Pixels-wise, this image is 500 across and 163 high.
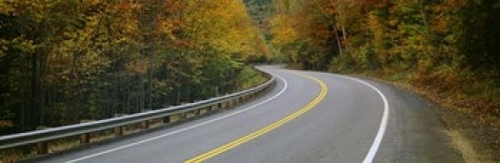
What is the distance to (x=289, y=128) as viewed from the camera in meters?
15.3

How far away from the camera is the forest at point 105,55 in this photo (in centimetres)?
1769

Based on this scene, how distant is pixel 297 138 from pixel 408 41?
24243mm

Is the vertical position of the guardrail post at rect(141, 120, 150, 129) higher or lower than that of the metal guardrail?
lower

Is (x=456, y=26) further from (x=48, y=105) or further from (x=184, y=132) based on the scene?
(x=48, y=105)

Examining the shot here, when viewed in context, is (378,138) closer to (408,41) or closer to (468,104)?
(468,104)

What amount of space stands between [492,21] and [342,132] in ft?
23.2

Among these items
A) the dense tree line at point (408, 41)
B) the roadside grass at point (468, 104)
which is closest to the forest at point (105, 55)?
the roadside grass at point (468, 104)

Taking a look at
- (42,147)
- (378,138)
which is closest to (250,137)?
(378,138)

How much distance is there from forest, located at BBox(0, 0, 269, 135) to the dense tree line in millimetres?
11556

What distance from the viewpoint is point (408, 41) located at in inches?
1389

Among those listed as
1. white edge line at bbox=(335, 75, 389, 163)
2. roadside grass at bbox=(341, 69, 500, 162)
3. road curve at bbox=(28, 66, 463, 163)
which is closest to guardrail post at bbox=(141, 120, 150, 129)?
road curve at bbox=(28, 66, 463, 163)

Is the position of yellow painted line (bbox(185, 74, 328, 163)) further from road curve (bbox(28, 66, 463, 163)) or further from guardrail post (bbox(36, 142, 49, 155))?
guardrail post (bbox(36, 142, 49, 155))

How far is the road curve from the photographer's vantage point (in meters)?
10.8

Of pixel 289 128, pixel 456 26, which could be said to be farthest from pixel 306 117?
pixel 456 26
